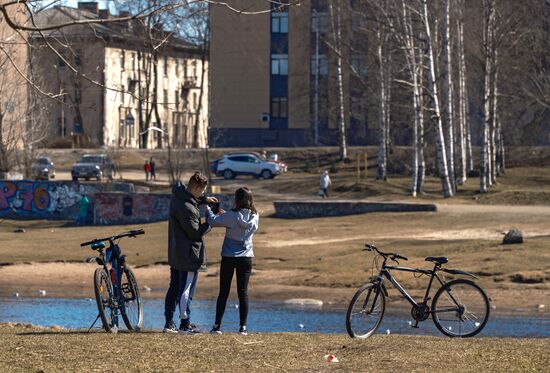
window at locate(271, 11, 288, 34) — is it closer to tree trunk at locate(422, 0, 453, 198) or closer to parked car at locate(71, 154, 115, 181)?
parked car at locate(71, 154, 115, 181)

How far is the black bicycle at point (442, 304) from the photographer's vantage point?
1380cm

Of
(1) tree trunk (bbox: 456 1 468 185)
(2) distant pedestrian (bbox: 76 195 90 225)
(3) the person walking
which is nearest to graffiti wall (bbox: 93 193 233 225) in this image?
(2) distant pedestrian (bbox: 76 195 90 225)

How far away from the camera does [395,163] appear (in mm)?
67875

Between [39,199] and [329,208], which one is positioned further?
[39,199]

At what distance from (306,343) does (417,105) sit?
36.0 metres

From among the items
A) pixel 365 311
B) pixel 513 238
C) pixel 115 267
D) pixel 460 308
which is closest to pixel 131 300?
pixel 115 267

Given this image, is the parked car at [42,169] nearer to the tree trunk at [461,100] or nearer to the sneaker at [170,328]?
the tree trunk at [461,100]

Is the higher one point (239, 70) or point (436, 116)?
point (239, 70)

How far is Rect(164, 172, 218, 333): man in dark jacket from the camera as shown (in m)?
13.2

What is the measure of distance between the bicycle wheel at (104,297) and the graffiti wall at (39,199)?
32851 mm

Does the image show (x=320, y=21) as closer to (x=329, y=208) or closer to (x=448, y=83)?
(x=448, y=83)

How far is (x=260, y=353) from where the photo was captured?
1141cm

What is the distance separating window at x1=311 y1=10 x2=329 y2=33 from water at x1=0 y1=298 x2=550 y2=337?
4513 centimetres

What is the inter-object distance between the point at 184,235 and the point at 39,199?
1339 inches
